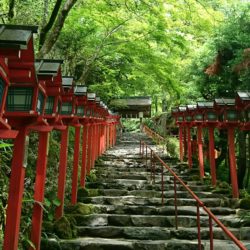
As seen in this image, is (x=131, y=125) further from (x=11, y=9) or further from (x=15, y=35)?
(x=15, y=35)

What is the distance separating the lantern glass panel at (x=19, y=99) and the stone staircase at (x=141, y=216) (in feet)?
12.5

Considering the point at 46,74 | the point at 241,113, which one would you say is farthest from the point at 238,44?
the point at 46,74

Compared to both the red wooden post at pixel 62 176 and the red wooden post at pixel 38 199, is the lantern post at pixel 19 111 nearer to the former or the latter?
the red wooden post at pixel 38 199

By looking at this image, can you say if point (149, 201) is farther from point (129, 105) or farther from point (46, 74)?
point (129, 105)

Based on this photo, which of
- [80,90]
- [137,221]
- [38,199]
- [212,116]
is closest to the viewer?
[38,199]

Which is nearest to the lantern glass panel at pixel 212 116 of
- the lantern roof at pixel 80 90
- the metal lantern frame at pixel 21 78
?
the lantern roof at pixel 80 90

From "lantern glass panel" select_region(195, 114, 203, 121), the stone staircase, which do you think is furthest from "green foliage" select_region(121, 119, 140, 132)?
the stone staircase

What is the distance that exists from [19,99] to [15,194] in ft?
3.89

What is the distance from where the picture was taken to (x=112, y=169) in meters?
13.0

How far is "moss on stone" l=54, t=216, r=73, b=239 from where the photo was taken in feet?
23.1

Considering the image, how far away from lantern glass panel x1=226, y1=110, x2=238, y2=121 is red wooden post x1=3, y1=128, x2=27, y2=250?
24.3 feet

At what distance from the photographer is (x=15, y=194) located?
13.3 feet

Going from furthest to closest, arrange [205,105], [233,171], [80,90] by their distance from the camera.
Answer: [205,105] → [233,171] → [80,90]

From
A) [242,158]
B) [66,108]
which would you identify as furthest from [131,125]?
[66,108]
